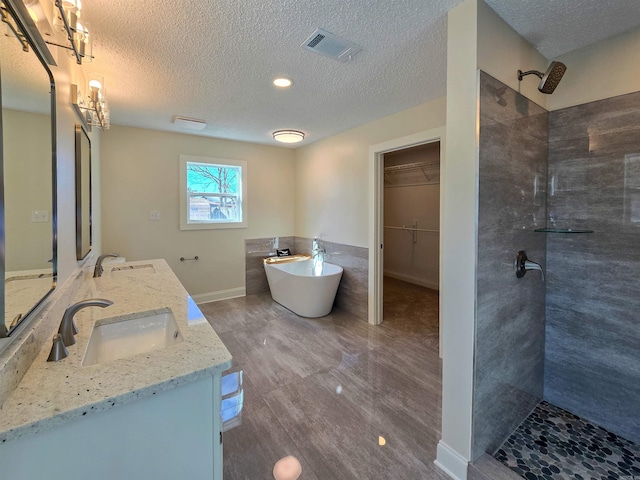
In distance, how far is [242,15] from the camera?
1565mm

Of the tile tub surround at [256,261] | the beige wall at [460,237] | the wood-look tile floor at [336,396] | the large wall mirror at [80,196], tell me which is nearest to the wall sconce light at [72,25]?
→ the large wall mirror at [80,196]

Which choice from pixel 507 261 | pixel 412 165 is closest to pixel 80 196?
pixel 507 261

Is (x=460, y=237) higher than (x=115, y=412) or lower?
higher

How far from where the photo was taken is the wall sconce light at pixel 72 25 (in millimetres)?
1144

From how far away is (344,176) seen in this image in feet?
12.7

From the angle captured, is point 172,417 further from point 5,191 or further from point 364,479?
point 364,479

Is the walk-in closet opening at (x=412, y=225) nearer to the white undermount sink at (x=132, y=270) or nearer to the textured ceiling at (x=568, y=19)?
the textured ceiling at (x=568, y=19)

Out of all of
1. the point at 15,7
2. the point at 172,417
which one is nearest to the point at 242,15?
the point at 15,7

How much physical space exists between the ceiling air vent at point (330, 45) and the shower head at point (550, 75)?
994 millimetres

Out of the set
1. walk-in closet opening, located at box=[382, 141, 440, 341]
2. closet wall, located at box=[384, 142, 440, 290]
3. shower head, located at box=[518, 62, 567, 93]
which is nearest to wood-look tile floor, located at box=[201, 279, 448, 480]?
walk-in closet opening, located at box=[382, 141, 440, 341]

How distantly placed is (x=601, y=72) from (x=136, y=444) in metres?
2.78

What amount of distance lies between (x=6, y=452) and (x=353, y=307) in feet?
10.9

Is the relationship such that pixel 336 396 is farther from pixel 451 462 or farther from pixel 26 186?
pixel 26 186

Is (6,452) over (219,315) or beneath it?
over
